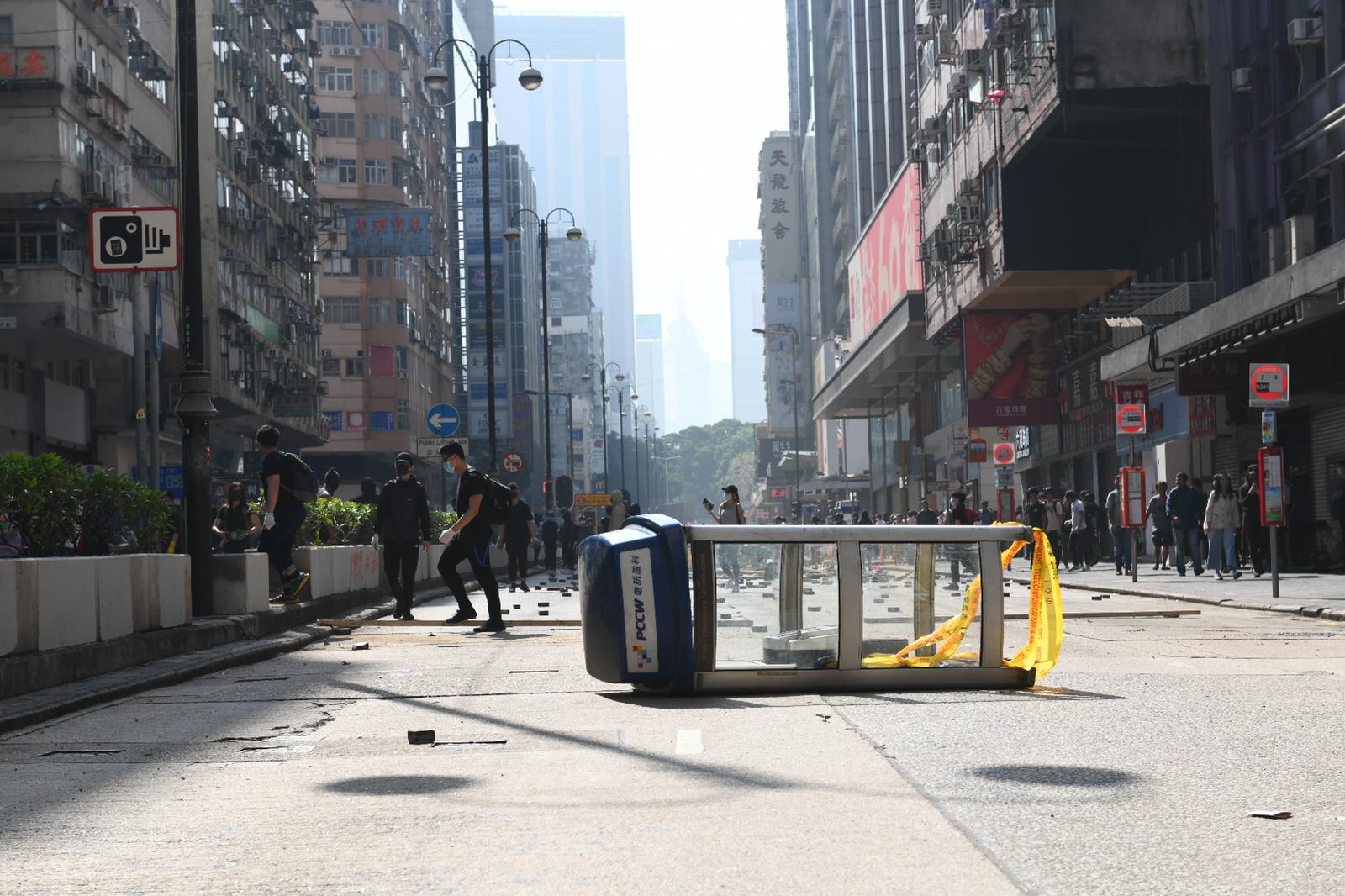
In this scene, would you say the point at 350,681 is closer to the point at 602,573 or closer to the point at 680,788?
the point at 602,573

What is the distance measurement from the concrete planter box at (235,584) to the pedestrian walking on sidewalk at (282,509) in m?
0.96

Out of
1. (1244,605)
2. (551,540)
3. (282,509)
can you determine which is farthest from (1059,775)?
(551,540)

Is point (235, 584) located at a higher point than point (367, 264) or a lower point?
lower

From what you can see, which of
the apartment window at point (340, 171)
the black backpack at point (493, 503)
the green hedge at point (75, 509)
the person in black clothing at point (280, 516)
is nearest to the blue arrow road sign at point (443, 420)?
the person in black clothing at point (280, 516)

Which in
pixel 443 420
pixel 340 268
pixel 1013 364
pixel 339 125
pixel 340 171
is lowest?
pixel 443 420

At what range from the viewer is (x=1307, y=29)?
2809 cm

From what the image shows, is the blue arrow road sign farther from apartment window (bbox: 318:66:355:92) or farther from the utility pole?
apartment window (bbox: 318:66:355:92)

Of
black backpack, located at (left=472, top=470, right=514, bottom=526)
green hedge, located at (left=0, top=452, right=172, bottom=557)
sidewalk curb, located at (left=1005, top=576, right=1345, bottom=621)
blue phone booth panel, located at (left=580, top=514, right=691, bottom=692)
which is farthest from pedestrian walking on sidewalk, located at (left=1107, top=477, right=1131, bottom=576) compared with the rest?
blue phone booth panel, located at (left=580, top=514, right=691, bottom=692)

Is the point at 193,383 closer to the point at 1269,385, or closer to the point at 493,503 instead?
the point at 493,503

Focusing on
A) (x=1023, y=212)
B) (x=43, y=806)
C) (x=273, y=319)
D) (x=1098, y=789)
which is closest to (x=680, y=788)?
(x=1098, y=789)

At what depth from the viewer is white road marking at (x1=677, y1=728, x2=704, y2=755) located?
7.30m

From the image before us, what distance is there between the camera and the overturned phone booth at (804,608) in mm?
9477

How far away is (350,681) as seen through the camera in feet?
36.8

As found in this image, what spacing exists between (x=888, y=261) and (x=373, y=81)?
1096 inches
